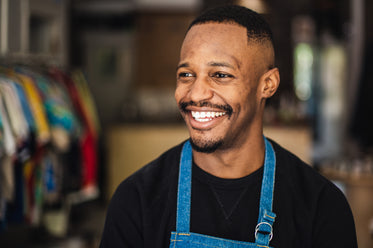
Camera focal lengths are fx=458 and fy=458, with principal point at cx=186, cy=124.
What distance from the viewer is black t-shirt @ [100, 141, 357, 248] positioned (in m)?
1.09

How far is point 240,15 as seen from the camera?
3.76ft

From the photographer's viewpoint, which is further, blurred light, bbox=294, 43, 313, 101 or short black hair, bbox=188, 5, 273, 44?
blurred light, bbox=294, 43, 313, 101

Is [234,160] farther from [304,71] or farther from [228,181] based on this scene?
[304,71]

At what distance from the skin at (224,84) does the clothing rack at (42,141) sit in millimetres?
1724

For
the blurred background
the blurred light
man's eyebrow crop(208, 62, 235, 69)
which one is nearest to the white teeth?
man's eyebrow crop(208, 62, 235, 69)

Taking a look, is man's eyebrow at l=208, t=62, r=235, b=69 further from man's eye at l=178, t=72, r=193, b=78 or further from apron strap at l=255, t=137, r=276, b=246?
apron strap at l=255, t=137, r=276, b=246

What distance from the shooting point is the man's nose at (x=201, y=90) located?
1.10 meters

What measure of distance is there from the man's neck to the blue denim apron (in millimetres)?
33

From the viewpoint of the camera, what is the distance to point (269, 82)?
1.18 m

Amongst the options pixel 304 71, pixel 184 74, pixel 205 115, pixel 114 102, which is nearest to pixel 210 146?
pixel 205 115

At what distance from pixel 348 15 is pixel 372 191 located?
13.7 feet

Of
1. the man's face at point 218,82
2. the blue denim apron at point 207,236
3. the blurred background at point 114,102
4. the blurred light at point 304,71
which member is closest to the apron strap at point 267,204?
the blue denim apron at point 207,236

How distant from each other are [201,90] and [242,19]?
21cm

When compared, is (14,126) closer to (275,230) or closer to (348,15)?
(275,230)
